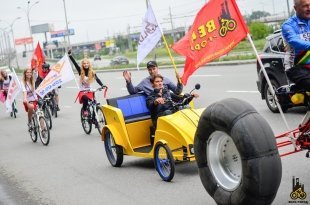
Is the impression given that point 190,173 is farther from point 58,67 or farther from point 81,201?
point 58,67

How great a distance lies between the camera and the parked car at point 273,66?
1212cm

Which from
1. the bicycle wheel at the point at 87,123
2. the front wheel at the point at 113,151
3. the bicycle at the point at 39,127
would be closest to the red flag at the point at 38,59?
the bicycle at the point at 39,127

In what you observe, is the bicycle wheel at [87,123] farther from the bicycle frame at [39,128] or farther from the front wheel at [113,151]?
the front wheel at [113,151]

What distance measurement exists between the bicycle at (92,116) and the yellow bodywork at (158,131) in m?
4.20

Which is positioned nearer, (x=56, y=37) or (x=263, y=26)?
(x=263, y=26)

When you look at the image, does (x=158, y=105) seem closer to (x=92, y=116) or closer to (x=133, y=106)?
(x=133, y=106)

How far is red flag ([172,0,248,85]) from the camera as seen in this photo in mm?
6152

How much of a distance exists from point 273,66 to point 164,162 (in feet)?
17.0

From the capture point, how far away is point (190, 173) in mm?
8109

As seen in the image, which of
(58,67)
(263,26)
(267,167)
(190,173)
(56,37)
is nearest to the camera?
(267,167)

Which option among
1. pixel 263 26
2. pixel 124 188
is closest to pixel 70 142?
pixel 124 188

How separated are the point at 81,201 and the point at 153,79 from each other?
7.82 feet

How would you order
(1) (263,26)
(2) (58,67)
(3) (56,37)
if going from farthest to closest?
1. (3) (56,37)
2. (1) (263,26)
3. (2) (58,67)

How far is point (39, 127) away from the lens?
1359 centimetres
